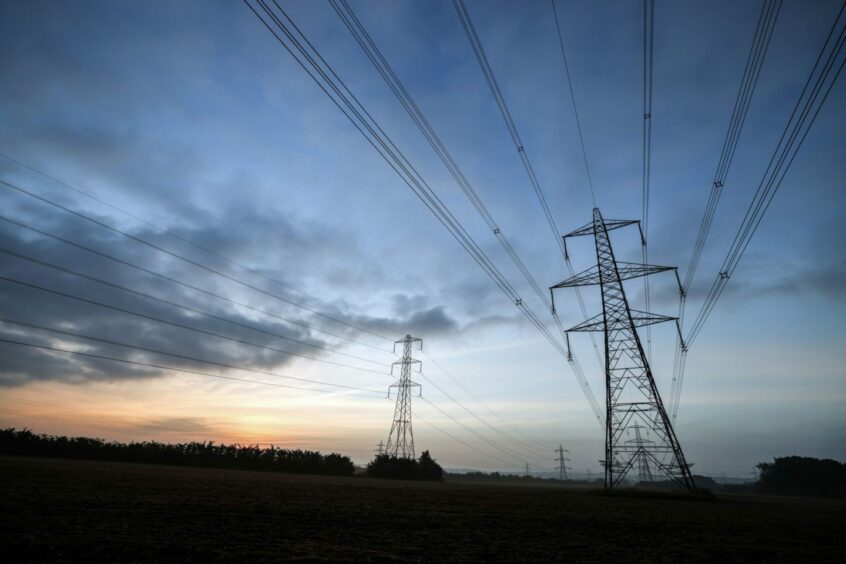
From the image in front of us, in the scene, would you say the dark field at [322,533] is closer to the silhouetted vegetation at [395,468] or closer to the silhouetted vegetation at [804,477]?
the silhouetted vegetation at [395,468]

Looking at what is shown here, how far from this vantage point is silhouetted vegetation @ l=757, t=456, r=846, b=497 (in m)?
84.7

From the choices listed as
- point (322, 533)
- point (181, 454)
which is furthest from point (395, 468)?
point (322, 533)

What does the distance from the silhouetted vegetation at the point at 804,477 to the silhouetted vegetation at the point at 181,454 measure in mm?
96747

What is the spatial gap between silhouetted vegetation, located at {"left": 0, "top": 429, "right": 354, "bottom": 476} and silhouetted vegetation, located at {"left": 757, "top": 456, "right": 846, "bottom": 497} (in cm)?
9675

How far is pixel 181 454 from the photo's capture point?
4372 cm

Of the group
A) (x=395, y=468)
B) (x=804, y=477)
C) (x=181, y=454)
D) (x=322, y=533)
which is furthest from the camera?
(x=804, y=477)

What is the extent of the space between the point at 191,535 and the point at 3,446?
1746 inches

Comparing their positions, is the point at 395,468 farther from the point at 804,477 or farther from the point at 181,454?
the point at 804,477

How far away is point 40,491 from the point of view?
10.9 metres

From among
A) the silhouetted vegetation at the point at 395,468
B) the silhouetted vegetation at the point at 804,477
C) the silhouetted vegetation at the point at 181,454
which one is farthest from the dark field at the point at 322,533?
the silhouetted vegetation at the point at 804,477

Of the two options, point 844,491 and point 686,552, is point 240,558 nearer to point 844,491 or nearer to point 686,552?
point 686,552

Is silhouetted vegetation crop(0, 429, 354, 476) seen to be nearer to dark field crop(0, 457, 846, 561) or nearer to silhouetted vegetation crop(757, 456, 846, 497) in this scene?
dark field crop(0, 457, 846, 561)

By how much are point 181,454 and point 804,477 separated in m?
117

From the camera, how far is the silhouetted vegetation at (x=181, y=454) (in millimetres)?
36781
